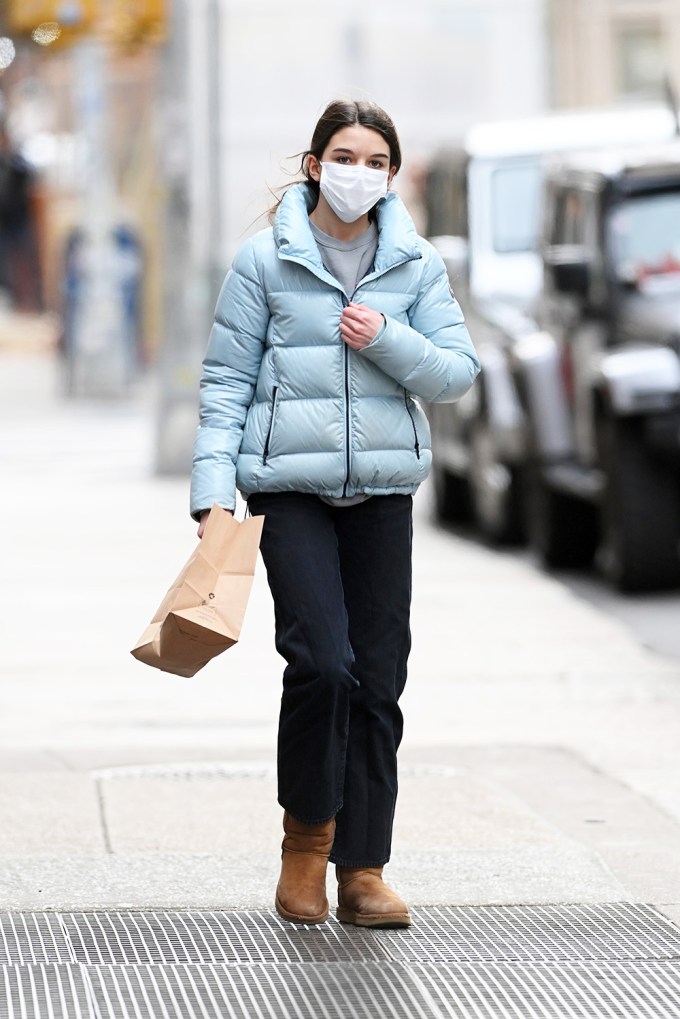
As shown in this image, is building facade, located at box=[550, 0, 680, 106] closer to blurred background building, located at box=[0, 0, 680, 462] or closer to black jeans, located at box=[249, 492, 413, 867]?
blurred background building, located at box=[0, 0, 680, 462]

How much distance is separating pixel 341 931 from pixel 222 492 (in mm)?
1001

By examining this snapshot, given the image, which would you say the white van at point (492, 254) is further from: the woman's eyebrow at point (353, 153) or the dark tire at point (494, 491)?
the woman's eyebrow at point (353, 153)

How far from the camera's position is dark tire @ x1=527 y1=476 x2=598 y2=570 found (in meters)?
12.4

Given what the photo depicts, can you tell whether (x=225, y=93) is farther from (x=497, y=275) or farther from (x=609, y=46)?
(x=497, y=275)

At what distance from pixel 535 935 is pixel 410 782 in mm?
1758

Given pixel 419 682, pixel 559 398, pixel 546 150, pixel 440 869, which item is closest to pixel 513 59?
pixel 546 150

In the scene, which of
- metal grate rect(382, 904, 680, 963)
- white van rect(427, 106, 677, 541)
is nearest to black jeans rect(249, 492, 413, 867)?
metal grate rect(382, 904, 680, 963)

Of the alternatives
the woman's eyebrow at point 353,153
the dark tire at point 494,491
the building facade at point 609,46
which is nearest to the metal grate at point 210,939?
the woman's eyebrow at point 353,153

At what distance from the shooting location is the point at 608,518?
11.3 m

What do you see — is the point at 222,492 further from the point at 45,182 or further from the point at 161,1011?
the point at 45,182

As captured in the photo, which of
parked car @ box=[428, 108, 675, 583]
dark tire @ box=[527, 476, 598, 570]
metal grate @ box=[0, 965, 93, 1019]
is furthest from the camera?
parked car @ box=[428, 108, 675, 583]

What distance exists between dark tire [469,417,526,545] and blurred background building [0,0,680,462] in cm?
427

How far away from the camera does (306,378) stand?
519cm

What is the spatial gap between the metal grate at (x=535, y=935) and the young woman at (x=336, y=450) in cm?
12
